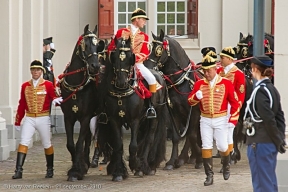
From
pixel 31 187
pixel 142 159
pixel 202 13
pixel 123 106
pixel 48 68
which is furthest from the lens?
pixel 202 13

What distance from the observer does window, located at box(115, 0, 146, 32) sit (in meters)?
23.8

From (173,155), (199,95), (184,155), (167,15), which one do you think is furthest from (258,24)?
(167,15)

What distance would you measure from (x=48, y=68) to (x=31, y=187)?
8698 millimetres

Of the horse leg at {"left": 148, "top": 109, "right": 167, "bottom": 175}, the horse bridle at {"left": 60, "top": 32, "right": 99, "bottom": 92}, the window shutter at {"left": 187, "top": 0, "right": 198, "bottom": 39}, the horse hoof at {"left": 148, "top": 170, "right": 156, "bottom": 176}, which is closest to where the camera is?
the horse bridle at {"left": 60, "top": 32, "right": 99, "bottom": 92}

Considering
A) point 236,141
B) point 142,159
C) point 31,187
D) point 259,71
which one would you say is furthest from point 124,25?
point 259,71

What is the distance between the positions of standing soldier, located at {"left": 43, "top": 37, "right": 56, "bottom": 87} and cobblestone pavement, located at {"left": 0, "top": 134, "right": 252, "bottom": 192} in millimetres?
4952

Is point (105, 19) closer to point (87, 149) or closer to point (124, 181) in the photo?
point (87, 149)

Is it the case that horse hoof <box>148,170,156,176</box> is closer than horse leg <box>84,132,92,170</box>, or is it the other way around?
horse leg <box>84,132,92,170</box>

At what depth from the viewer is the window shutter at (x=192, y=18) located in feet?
76.7

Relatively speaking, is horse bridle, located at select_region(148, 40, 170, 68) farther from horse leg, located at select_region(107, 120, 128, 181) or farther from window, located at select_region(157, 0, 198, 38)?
window, located at select_region(157, 0, 198, 38)

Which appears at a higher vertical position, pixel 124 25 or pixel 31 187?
pixel 124 25

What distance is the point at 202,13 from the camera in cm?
2339

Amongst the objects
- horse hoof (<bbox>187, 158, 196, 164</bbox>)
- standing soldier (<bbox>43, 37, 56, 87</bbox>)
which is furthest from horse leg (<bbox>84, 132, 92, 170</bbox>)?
standing soldier (<bbox>43, 37, 56, 87</bbox>)

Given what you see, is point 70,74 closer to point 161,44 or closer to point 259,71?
point 161,44
